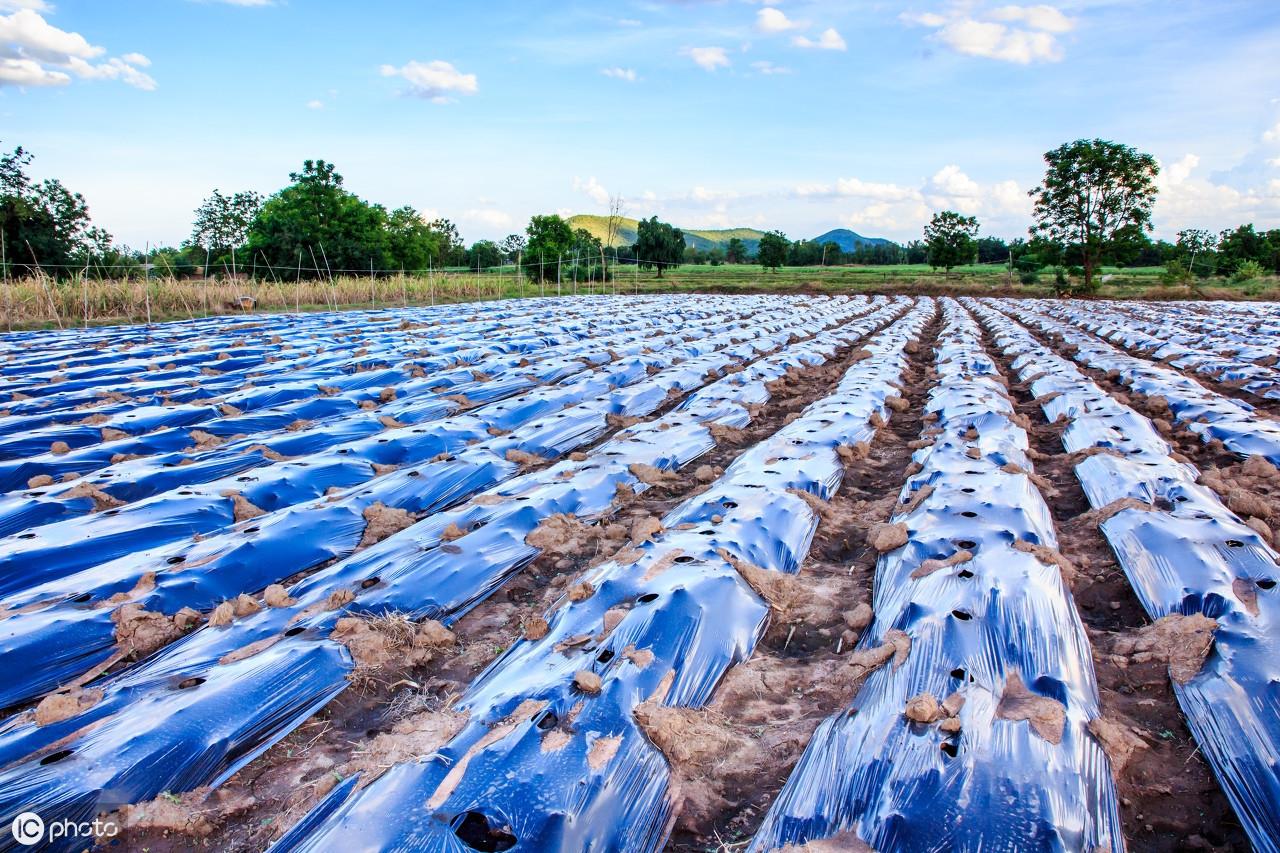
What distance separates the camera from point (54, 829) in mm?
1698

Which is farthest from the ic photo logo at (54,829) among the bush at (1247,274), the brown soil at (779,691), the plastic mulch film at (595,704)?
the bush at (1247,274)

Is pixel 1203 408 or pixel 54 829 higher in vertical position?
pixel 1203 408

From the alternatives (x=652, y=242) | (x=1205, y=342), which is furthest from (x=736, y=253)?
(x=1205, y=342)

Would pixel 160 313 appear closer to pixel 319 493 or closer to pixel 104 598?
pixel 319 493

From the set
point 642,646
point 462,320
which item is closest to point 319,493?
point 642,646

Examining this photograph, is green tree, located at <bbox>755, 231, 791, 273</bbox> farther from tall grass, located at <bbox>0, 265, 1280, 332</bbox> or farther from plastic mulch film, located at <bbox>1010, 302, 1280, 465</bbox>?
plastic mulch film, located at <bbox>1010, 302, 1280, 465</bbox>

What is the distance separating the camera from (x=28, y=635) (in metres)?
2.44

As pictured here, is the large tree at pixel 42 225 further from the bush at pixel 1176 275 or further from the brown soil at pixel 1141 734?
the bush at pixel 1176 275

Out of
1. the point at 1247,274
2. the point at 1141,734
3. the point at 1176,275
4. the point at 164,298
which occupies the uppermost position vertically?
the point at 1247,274

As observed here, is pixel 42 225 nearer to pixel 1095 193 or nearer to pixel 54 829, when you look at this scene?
pixel 54 829

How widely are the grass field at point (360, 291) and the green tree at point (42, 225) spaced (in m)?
9.65

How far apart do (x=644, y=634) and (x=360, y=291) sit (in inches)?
916

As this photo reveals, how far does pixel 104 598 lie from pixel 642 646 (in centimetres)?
230

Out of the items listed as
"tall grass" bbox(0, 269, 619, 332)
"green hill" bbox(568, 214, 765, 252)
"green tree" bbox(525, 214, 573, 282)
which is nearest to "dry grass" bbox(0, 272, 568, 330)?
"tall grass" bbox(0, 269, 619, 332)
